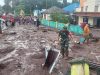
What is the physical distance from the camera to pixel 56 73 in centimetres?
999

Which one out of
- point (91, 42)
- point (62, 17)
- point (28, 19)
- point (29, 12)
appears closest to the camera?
point (91, 42)

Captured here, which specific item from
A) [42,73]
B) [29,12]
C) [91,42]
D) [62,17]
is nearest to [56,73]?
[42,73]

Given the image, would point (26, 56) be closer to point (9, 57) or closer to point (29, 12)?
point (9, 57)

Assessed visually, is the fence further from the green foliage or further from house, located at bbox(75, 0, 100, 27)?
house, located at bbox(75, 0, 100, 27)

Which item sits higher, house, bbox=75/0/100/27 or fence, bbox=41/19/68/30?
house, bbox=75/0/100/27

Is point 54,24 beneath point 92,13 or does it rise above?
beneath

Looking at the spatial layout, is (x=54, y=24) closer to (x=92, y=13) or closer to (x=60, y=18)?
(x=92, y=13)

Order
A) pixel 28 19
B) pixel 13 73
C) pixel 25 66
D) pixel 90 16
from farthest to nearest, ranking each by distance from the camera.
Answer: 1. pixel 28 19
2. pixel 90 16
3. pixel 25 66
4. pixel 13 73

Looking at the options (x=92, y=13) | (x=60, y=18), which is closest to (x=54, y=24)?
(x=92, y=13)

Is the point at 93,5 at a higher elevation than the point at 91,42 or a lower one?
higher

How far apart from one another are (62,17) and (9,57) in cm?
3097

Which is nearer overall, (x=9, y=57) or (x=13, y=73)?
(x=13, y=73)

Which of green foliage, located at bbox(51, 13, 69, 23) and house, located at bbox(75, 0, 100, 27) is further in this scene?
green foliage, located at bbox(51, 13, 69, 23)

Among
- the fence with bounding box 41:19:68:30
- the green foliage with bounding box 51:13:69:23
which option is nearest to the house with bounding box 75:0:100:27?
the green foliage with bounding box 51:13:69:23
